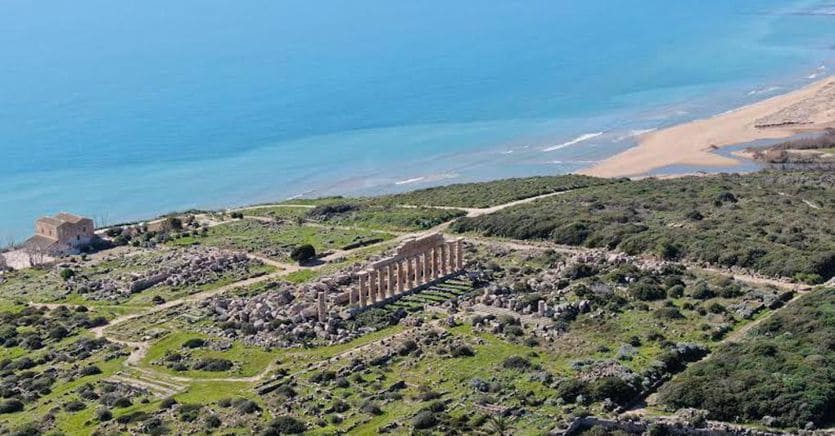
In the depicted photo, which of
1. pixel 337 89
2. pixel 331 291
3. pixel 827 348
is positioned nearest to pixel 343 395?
pixel 331 291

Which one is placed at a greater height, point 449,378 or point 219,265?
point 219,265

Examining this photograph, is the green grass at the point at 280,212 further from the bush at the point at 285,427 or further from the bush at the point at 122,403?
the bush at the point at 285,427

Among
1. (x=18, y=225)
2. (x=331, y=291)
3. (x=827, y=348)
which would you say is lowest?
(x=827, y=348)

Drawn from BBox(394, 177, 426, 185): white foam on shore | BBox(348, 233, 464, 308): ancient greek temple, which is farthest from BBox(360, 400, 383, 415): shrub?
BBox(394, 177, 426, 185): white foam on shore

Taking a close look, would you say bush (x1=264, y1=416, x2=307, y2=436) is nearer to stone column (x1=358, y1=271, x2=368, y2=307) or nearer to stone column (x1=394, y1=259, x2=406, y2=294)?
stone column (x1=358, y1=271, x2=368, y2=307)

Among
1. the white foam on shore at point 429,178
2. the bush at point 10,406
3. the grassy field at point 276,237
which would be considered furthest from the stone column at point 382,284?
the white foam on shore at point 429,178

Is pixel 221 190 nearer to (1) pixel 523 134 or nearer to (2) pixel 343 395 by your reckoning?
(1) pixel 523 134

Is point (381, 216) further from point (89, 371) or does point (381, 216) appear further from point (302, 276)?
point (89, 371)

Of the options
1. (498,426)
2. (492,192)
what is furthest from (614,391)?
(492,192)
